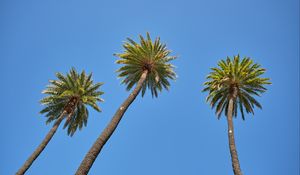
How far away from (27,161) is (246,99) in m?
21.5

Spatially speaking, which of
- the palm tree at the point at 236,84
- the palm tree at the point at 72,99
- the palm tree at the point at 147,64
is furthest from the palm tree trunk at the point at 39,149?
the palm tree at the point at 236,84

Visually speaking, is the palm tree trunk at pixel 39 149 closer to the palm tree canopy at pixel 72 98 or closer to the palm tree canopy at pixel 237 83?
the palm tree canopy at pixel 72 98

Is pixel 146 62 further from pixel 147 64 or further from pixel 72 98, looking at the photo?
pixel 72 98

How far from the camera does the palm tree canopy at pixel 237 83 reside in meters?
28.7

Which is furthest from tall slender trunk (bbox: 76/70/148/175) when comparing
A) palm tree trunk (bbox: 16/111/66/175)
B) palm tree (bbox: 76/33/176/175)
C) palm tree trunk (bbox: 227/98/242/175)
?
palm tree trunk (bbox: 16/111/66/175)

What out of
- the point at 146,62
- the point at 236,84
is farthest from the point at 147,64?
the point at 236,84

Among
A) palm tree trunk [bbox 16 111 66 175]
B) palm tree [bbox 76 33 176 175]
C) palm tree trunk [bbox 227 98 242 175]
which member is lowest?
palm tree trunk [bbox 16 111 66 175]

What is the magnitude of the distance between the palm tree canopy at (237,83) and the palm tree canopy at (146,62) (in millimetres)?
5042

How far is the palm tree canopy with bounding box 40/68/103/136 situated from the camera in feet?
109

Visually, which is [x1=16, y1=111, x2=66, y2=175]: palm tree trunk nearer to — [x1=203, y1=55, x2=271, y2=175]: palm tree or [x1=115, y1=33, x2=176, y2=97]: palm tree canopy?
[x1=115, y1=33, x2=176, y2=97]: palm tree canopy

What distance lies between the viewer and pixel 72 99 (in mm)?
33125

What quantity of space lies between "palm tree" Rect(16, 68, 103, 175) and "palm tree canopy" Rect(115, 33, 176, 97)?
456cm

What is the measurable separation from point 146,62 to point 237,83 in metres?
9.30

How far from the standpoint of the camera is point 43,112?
33906 millimetres
